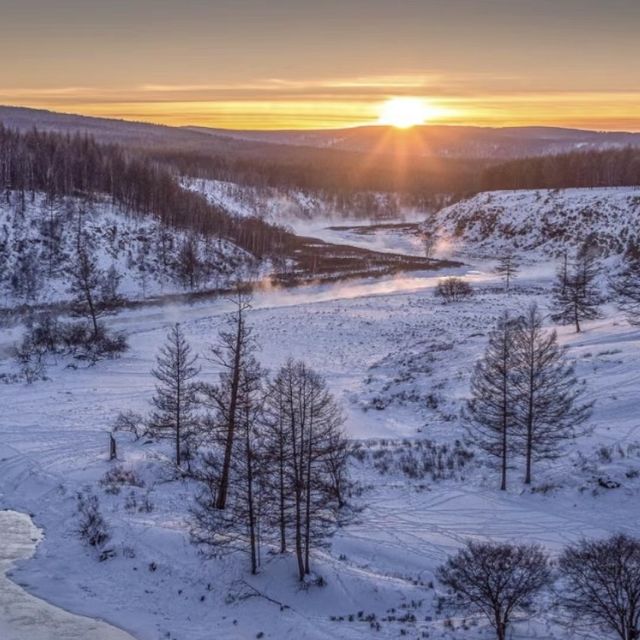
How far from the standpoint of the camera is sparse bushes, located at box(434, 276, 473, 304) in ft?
234

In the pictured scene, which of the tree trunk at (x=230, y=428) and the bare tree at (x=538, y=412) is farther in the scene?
the bare tree at (x=538, y=412)

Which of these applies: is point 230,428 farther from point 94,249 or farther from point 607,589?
point 94,249

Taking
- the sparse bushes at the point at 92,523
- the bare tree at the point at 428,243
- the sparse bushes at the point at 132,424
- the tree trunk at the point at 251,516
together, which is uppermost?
the bare tree at the point at 428,243

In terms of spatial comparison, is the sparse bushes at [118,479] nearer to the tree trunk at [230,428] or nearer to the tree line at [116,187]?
the tree trunk at [230,428]

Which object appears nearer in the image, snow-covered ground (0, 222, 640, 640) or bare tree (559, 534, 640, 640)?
bare tree (559, 534, 640, 640)

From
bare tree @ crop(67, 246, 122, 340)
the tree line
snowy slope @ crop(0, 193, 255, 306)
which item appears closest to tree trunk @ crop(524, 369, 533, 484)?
bare tree @ crop(67, 246, 122, 340)

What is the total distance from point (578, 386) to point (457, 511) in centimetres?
1360

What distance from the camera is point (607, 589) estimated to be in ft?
47.1

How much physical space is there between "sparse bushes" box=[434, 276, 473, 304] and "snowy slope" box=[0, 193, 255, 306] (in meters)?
26.7

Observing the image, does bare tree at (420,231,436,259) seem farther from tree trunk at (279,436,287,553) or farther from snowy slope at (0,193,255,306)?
tree trunk at (279,436,287,553)

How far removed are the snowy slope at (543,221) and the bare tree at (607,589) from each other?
8397 centimetres

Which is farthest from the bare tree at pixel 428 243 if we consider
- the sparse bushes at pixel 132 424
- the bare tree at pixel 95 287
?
the sparse bushes at pixel 132 424

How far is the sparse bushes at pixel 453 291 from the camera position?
71.4 meters

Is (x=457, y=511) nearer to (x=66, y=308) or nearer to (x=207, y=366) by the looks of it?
(x=207, y=366)
